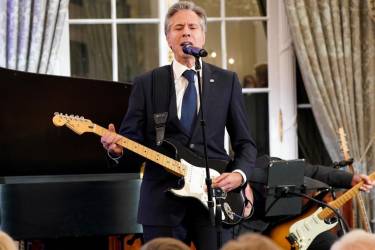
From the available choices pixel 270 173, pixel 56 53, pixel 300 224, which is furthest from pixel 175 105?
pixel 56 53

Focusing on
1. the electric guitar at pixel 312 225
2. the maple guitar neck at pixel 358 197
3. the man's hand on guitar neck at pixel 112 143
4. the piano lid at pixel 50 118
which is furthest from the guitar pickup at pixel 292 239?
the man's hand on guitar neck at pixel 112 143

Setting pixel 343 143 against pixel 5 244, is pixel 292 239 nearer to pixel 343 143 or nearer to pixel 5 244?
pixel 343 143

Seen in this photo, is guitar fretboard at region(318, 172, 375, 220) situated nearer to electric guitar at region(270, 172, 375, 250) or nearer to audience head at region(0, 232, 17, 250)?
electric guitar at region(270, 172, 375, 250)

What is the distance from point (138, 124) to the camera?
3453mm

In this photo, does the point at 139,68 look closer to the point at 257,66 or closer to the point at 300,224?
the point at 257,66

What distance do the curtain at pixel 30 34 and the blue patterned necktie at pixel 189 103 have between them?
7.43ft

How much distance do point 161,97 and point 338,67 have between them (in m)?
2.71

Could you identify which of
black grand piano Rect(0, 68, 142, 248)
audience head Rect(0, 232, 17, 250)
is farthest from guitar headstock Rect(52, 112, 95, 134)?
audience head Rect(0, 232, 17, 250)

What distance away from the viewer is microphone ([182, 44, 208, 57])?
326 cm

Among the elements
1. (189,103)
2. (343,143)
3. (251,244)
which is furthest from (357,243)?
(343,143)

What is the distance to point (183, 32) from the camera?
3432 mm

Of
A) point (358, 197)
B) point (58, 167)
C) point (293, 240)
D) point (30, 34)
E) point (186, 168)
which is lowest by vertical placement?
point (293, 240)

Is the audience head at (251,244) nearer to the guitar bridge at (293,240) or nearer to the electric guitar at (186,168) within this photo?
the electric guitar at (186,168)

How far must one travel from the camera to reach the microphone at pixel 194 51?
3.26 metres
